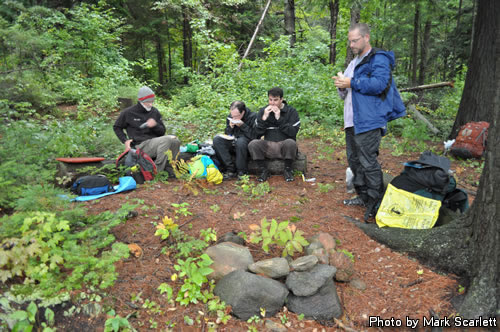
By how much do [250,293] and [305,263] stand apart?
0.57 meters

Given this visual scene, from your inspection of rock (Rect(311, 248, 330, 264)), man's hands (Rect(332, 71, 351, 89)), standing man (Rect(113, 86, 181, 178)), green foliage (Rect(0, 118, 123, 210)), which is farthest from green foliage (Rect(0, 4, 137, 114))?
rock (Rect(311, 248, 330, 264))

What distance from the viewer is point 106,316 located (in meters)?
2.18

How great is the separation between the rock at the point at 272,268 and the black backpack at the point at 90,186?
2.59 metres

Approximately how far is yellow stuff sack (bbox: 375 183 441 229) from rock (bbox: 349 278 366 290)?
937mm

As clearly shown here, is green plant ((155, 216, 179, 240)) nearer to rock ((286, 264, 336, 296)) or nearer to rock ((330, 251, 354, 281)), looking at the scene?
rock ((286, 264, 336, 296))

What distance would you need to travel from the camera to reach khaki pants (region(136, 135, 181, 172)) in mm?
4958

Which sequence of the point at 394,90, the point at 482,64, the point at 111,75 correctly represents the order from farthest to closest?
the point at 111,75 < the point at 482,64 < the point at 394,90

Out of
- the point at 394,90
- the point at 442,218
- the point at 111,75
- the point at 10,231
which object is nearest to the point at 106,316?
the point at 10,231

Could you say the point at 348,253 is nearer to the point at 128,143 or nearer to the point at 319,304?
the point at 319,304

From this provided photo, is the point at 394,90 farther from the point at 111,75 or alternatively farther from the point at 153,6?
the point at 153,6

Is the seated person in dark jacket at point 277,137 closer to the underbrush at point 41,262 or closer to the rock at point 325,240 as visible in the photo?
the rock at point 325,240

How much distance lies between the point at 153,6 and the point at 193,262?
48.7ft

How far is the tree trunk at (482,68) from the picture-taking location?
5.95 metres

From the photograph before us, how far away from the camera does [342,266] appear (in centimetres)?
274
